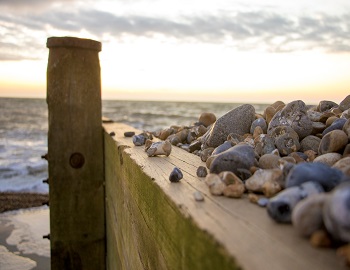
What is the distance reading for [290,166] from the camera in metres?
1.17

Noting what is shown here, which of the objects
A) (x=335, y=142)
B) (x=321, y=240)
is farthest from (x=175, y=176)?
(x=335, y=142)

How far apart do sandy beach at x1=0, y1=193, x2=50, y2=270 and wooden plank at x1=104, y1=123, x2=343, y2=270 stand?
3.36m

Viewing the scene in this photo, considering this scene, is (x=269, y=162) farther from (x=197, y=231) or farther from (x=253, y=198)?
(x=197, y=231)

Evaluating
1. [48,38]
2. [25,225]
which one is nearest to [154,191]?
[48,38]

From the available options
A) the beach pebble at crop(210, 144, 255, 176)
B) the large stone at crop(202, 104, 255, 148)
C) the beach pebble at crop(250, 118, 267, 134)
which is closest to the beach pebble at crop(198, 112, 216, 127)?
the large stone at crop(202, 104, 255, 148)

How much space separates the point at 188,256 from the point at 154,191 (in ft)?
1.34

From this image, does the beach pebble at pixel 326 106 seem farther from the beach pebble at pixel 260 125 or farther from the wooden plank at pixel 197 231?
the wooden plank at pixel 197 231

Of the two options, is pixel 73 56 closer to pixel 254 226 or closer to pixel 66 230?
pixel 66 230

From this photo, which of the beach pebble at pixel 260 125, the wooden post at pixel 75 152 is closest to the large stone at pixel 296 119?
the beach pebble at pixel 260 125

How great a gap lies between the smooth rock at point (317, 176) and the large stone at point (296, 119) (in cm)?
A: 105

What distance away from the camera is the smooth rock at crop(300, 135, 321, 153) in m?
1.91

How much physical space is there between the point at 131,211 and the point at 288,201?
107 cm

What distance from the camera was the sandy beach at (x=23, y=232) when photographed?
4.58 m

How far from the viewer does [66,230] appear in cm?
300
